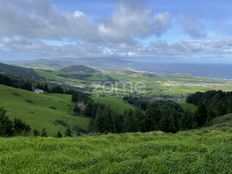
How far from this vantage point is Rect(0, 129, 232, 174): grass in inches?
505

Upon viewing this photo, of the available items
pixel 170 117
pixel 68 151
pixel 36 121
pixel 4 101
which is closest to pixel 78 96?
pixel 4 101

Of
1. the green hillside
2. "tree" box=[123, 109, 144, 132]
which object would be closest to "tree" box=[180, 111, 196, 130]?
"tree" box=[123, 109, 144, 132]

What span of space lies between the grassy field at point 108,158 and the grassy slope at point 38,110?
87.4m

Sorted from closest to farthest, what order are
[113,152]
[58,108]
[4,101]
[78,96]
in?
[113,152]
[4,101]
[58,108]
[78,96]

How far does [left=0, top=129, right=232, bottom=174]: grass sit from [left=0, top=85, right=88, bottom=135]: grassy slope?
87.4m

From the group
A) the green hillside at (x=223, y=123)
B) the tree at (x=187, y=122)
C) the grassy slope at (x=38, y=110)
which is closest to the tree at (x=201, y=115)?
the tree at (x=187, y=122)

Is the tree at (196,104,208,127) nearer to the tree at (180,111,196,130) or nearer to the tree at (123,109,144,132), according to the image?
the tree at (180,111,196,130)

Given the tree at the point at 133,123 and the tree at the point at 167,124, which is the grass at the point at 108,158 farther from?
the tree at the point at 133,123

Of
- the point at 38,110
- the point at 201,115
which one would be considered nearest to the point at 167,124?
the point at 201,115

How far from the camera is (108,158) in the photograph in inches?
570

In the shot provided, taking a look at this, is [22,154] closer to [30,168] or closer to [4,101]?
[30,168]

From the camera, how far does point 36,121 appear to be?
113000mm

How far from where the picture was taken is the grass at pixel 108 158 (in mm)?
12836

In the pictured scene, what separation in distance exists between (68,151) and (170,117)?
81646 mm
